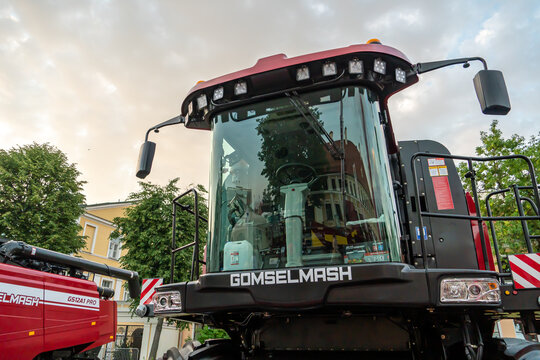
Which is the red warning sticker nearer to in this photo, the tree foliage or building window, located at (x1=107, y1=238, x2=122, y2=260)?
the tree foliage

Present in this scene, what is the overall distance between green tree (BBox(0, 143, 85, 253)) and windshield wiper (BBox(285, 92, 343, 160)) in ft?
58.9

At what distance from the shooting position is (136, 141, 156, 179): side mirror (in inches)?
153

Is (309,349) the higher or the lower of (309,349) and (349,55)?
the lower

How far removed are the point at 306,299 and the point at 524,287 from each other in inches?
55.4

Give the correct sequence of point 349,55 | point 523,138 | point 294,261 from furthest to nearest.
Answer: point 523,138 < point 349,55 < point 294,261

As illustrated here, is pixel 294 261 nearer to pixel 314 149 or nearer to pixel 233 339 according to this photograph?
pixel 314 149

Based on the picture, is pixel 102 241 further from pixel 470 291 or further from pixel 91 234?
pixel 470 291

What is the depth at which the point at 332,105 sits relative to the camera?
3.16m

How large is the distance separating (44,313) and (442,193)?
651 centimetres

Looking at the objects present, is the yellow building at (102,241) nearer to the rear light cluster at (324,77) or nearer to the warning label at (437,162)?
the rear light cluster at (324,77)

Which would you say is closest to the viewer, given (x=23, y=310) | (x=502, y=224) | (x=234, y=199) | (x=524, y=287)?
(x=524, y=287)

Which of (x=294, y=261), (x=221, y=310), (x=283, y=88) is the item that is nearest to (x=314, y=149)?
(x=283, y=88)

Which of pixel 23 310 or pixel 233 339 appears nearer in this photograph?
pixel 233 339

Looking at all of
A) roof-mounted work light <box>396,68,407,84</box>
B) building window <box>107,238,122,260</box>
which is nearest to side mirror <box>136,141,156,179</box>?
roof-mounted work light <box>396,68,407,84</box>
